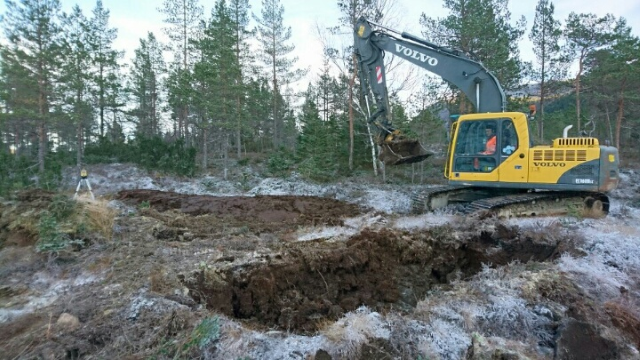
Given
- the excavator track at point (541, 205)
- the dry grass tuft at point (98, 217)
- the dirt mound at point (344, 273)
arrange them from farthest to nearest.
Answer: the excavator track at point (541, 205)
the dry grass tuft at point (98, 217)
the dirt mound at point (344, 273)

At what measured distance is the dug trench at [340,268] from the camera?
393 cm

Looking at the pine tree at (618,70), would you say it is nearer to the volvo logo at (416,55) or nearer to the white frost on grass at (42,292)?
the volvo logo at (416,55)

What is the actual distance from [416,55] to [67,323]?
812 centimetres

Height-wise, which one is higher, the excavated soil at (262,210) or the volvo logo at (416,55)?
the volvo logo at (416,55)

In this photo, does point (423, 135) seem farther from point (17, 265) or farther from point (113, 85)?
point (113, 85)

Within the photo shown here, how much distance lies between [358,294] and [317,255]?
764mm

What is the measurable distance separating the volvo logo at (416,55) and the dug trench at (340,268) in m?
4.16

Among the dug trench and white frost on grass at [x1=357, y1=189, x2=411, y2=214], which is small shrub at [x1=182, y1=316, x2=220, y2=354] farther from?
white frost on grass at [x1=357, y1=189, x2=411, y2=214]

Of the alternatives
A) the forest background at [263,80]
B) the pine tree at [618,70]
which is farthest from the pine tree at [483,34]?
the pine tree at [618,70]

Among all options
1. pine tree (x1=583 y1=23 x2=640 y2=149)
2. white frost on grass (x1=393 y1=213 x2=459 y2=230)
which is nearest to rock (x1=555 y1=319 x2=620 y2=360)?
white frost on grass (x1=393 y1=213 x2=459 y2=230)

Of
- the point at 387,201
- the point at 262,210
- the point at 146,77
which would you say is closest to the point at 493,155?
the point at 387,201

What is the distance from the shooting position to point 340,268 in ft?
15.4

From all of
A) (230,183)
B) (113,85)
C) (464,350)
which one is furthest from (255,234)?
(113,85)

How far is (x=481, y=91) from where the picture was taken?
307 inches
